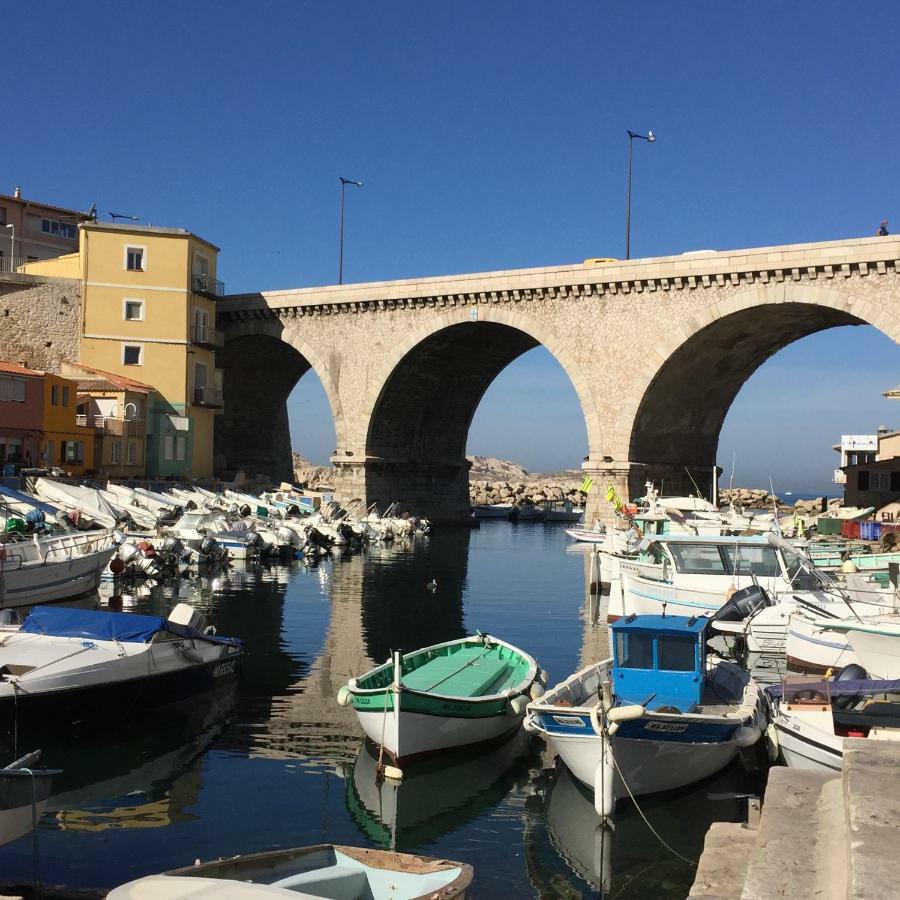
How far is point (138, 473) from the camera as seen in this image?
41469 mm

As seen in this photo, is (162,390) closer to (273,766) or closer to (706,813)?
(273,766)

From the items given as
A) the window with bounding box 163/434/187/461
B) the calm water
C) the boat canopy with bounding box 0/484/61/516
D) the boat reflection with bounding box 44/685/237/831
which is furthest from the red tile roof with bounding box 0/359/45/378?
the boat reflection with bounding box 44/685/237/831

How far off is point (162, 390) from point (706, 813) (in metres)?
36.4

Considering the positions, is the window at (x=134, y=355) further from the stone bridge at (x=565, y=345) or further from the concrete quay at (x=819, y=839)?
the concrete quay at (x=819, y=839)

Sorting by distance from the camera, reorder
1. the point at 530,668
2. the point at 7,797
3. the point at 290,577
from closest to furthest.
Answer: the point at 7,797 → the point at 530,668 → the point at 290,577

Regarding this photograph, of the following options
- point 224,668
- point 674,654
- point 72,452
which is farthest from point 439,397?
point 674,654

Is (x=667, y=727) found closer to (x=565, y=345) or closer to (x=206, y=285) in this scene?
(x=565, y=345)

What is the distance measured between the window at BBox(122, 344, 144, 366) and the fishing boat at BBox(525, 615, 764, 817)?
113 ft

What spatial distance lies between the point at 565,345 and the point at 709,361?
5.22 meters

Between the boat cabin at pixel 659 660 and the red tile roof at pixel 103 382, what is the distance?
31209 mm

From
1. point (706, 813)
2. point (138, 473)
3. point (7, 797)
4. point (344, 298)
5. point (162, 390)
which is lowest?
point (706, 813)

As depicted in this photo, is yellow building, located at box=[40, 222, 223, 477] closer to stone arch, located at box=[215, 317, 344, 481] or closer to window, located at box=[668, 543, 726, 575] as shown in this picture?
stone arch, located at box=[215, 317, 344, 481]

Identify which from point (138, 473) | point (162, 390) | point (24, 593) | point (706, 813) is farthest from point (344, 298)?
point (706, 813)

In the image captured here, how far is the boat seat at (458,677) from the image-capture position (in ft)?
44.8
